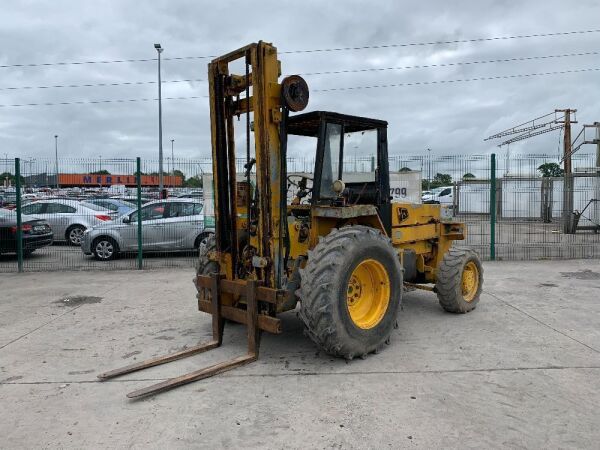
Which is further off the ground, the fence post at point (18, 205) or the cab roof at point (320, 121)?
the cab roof at point (320, 121)

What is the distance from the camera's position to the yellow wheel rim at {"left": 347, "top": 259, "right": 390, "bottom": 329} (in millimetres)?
5102

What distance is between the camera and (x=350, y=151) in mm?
5645

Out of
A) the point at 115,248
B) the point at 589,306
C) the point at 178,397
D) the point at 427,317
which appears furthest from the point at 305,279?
the point at 115,248

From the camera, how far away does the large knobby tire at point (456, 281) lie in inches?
255

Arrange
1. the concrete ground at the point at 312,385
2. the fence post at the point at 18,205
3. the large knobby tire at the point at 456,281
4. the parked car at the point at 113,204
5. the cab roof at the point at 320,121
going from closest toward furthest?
the concrete ground at the point at 312,385 < the cab roof at the point at 320,121 < the large knobby tire at the point at 456,281 < the fence post at the point at 18,205 < the parked car at the point at 113,204

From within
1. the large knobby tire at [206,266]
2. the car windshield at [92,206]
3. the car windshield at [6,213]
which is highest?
the car windshield at [92,206]

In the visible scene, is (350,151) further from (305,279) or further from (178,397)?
(178,397)

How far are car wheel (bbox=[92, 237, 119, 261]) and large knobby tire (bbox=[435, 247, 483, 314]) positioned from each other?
340 inches

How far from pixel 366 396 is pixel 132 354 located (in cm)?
263

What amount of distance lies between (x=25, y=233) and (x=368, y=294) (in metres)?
10.3

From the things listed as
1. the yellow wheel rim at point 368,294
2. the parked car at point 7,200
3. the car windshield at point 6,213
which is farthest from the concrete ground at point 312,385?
the parked car at point 7,200

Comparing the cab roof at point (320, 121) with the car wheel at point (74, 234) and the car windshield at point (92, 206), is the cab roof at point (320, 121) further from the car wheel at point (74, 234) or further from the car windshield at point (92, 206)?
the car windshield at point (92, 206)

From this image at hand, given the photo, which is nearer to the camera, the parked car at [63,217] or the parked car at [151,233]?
the parked car at [151,233]

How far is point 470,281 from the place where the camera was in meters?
7.01
